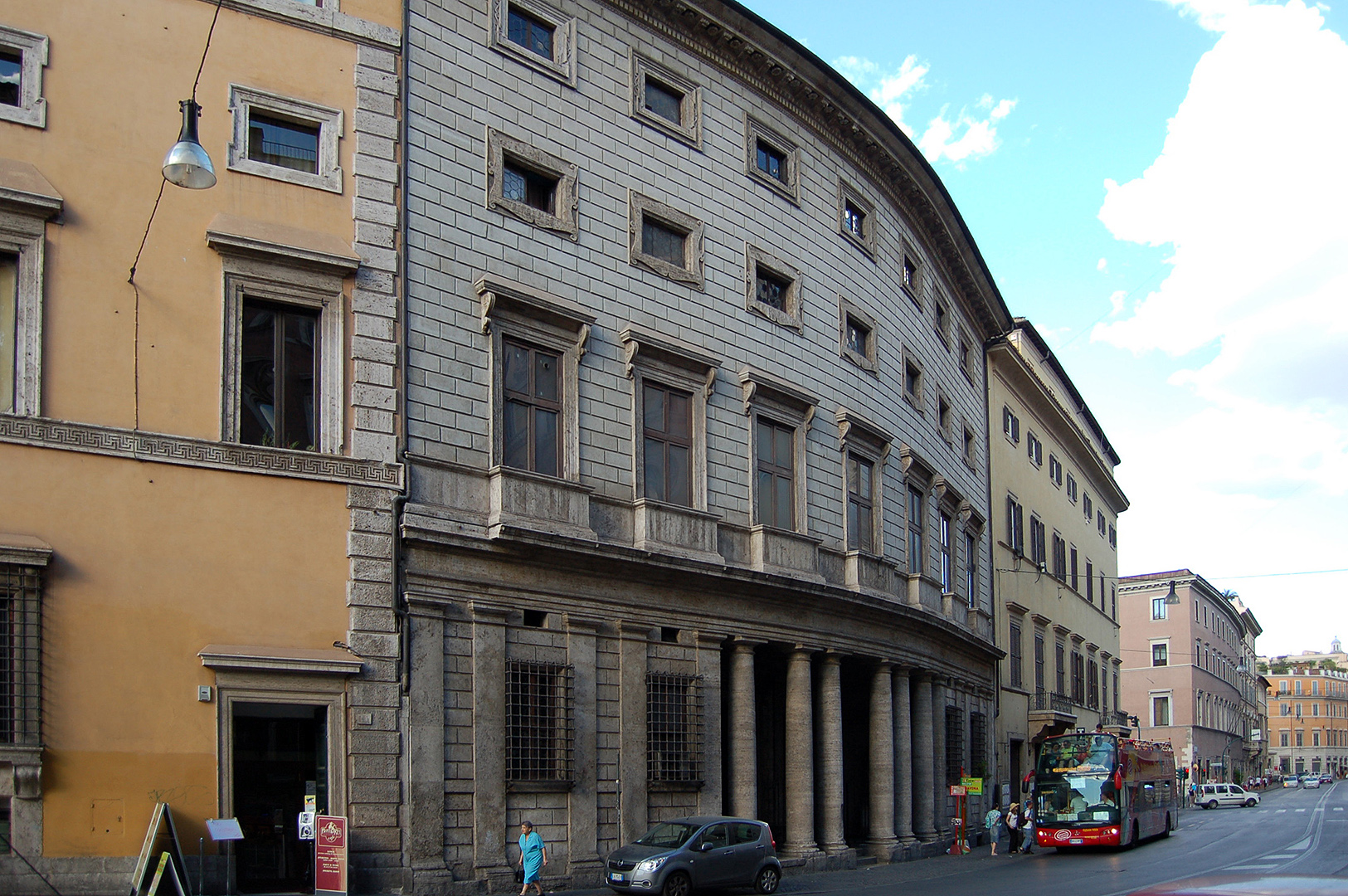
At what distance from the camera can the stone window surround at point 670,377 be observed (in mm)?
24375

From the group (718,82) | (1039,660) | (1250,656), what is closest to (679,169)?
(718,82)

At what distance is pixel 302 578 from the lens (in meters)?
19.1

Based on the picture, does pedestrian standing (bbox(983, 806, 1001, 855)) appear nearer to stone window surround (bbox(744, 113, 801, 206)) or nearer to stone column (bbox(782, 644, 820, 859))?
stone column (bbox(782, 644, 820, 859))

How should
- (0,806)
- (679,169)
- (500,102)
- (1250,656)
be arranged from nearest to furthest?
(0,806), (500,102), (679,169), (1250,656)

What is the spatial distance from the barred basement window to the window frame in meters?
13.7

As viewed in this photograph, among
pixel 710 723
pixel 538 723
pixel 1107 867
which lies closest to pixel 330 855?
pixel 538 723

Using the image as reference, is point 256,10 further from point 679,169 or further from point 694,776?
point 694,776

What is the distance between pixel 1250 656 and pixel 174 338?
137831 mm

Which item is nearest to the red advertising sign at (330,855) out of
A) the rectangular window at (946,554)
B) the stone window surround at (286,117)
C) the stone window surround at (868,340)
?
the stone window surround at (286,117)

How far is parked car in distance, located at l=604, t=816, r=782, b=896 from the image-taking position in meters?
19.8

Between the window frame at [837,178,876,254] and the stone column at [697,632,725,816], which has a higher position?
the window frame at [837,178,876,254]

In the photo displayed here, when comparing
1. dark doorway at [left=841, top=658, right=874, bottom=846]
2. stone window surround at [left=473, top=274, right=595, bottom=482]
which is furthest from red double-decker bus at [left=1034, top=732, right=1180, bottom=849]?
stone window surround at [left=473, top=274, right=595, bottom=482]

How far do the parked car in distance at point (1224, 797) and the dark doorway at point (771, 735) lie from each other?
51178mm

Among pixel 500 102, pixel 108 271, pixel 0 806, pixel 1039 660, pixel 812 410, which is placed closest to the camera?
pixel 0 806
